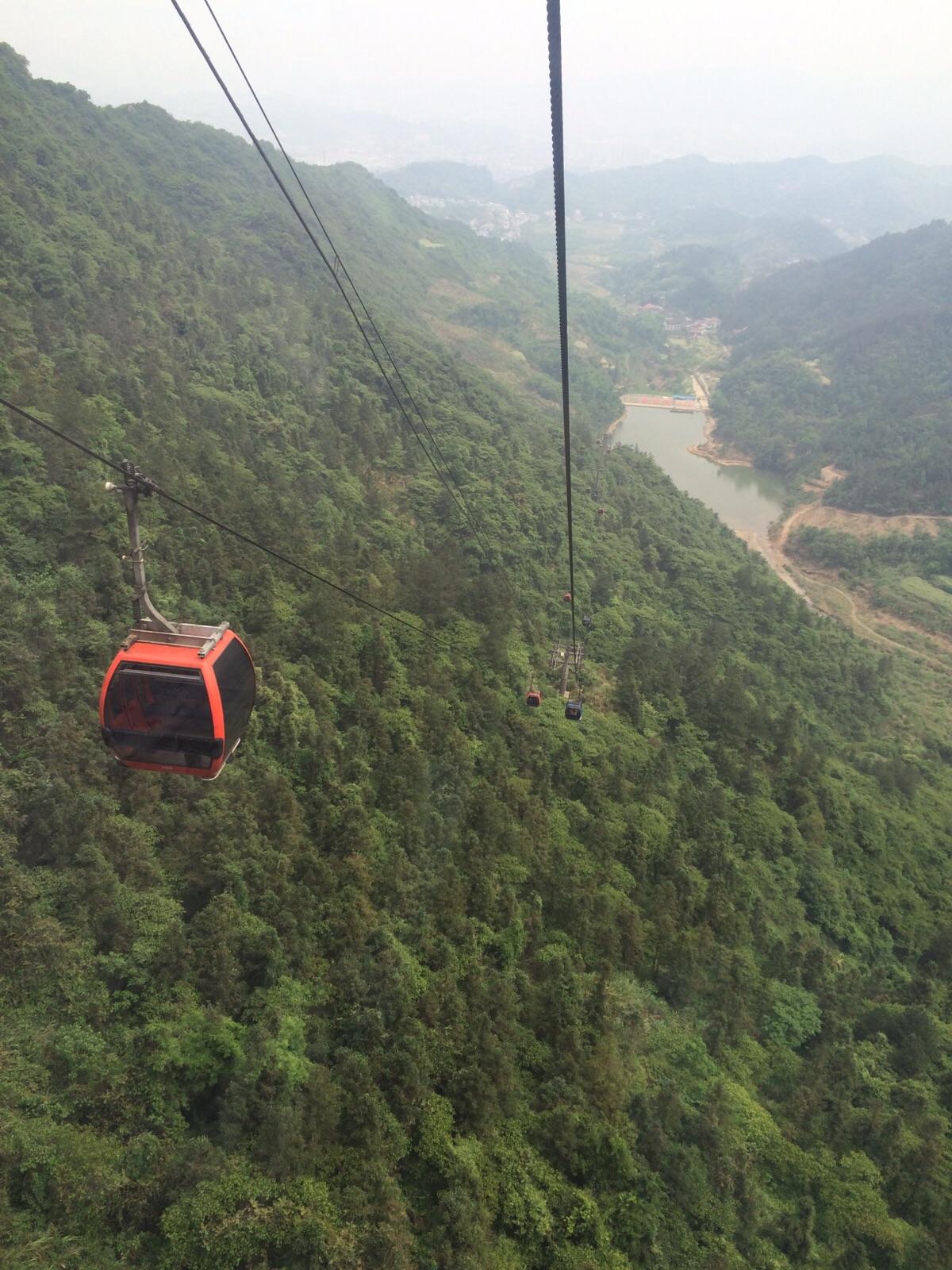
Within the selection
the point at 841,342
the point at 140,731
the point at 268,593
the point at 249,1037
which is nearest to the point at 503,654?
the point at 268,593

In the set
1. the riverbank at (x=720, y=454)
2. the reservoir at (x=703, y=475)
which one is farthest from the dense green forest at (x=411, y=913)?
the riverbank at (x=720, y=454)

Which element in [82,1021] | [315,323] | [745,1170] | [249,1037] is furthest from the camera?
[315,323]

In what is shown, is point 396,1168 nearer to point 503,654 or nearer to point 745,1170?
point 745,1170

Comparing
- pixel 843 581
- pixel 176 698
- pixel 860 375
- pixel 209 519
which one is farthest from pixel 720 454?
pixel 209 519

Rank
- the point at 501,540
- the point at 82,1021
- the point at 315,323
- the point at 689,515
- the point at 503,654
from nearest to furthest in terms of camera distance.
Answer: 1. the point at 82,1021
2. the point at 503,654
3. the point at 501,540
4. the point at 315,323
5. the point at 689,515

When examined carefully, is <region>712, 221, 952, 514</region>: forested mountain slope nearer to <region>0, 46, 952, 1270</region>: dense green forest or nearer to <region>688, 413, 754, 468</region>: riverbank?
<region>688, 413, 754, 468</region>: riverbank

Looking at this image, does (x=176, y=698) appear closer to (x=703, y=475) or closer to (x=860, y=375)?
(x=703, y=475)

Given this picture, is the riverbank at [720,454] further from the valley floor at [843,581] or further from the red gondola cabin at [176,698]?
the red gondola cabin at [176,698]

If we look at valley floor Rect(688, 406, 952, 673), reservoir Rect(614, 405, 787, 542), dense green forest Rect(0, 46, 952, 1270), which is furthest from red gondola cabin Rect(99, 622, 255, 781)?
reservoir Rect(614, 405, 787, 542)
